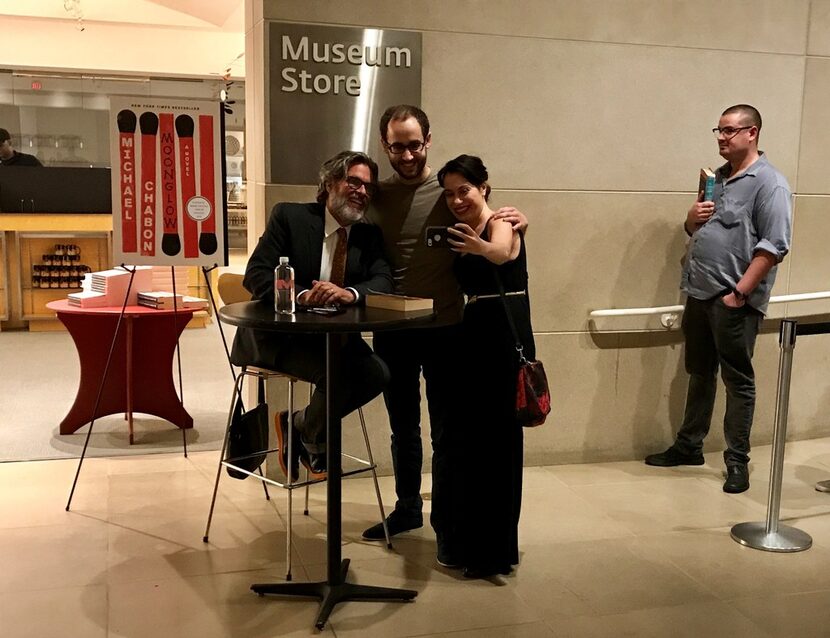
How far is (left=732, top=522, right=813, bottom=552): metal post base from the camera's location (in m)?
3.55

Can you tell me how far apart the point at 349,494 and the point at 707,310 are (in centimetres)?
183

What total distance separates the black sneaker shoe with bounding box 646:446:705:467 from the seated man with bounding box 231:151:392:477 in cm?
194

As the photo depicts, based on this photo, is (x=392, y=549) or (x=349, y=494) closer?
(x=392, y=549)

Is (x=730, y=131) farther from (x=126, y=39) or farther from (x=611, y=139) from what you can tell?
(x=126, y=39)

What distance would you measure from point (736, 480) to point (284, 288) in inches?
93.9

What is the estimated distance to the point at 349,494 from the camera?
13.4ft

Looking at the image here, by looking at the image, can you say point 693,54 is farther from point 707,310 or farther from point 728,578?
point 728,578

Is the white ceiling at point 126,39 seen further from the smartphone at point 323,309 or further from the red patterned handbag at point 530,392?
the red patterned handbag at point 530,392

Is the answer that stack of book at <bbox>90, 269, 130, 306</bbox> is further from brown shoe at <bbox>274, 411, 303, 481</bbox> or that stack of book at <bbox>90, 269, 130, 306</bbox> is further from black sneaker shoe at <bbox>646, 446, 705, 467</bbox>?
black sneaker shoe at <bbox>646, 446, 705, 467</bbox>

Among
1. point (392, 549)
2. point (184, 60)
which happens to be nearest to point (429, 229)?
point (392, 549)

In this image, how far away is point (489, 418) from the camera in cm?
316

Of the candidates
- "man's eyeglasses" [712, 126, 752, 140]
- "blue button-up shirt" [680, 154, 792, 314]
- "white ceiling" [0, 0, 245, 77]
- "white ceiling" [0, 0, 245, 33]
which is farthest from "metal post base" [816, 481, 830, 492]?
"white ceiling" [0, 0, 245, 77]

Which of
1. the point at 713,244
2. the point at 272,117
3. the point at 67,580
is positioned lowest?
the point at 67,580

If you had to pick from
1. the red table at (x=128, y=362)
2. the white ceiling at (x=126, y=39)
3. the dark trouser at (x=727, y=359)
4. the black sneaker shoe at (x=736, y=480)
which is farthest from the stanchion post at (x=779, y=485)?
the white ceiling at (x=126, y=39)
